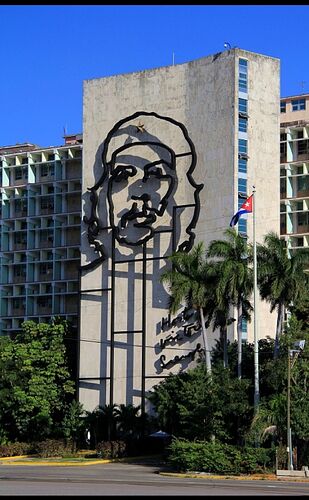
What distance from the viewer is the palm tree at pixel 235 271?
2291 inches

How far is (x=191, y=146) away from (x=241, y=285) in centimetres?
2448

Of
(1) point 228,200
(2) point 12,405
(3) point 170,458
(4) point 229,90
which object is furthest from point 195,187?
(3) point 170,458

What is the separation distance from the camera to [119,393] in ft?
263

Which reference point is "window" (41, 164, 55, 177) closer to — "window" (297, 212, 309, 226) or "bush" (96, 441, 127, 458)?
"window" (297, 212, 309, 226)

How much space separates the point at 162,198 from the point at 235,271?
2361cm

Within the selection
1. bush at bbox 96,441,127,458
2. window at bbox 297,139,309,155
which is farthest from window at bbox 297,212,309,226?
bush at bbox 96,441,127,458

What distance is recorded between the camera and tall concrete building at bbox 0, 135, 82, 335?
4444 inches

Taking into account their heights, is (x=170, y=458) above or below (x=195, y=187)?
below

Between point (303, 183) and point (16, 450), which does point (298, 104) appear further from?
point (16, 450)

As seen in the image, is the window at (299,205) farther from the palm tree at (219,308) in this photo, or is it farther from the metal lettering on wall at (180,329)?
the palm tree at (219,308)

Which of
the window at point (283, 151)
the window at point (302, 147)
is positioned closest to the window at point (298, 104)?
the window at point (302, 147)

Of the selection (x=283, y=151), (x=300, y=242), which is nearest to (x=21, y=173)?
(x=283, y=151)

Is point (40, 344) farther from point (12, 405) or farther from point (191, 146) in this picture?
point (191, 146)

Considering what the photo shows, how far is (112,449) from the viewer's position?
69188 millimetres
